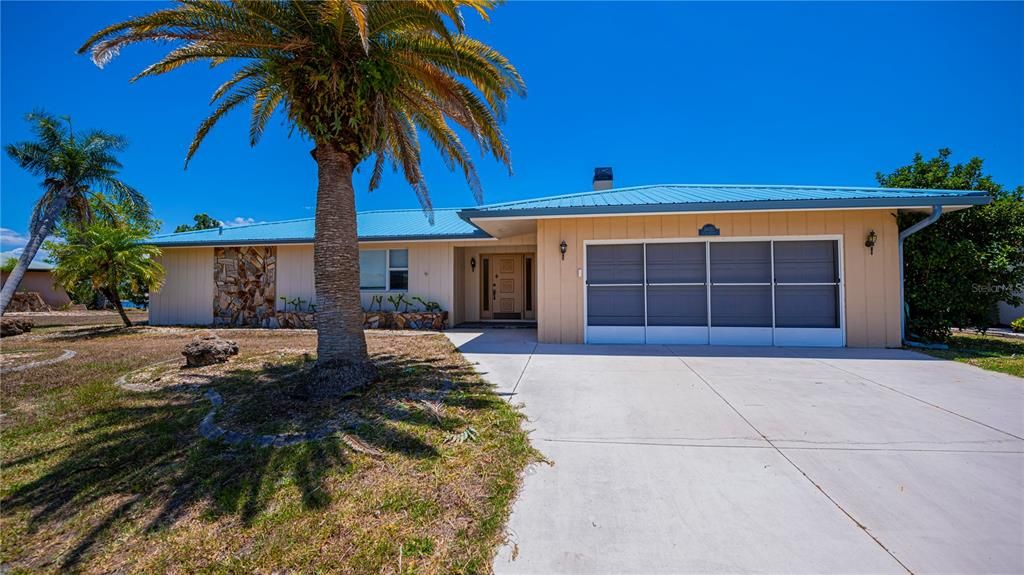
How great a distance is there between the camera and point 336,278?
470 centimetres

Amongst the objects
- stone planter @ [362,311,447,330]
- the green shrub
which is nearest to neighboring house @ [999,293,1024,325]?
the green shrub

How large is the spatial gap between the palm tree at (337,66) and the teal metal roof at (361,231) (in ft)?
19.0

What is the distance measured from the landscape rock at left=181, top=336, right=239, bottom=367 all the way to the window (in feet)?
18.7

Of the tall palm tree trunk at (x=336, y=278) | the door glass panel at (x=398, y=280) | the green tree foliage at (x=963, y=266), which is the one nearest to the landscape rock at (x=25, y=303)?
the door glass panel at (x=398, y=280)

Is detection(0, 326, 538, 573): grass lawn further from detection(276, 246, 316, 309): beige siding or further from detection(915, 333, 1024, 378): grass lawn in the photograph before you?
detection(915, 333, 1024, 378): grass lawn

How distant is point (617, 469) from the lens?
2859mm

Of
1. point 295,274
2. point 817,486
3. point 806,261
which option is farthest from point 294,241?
point 806,261

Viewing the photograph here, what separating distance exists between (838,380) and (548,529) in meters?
5.21

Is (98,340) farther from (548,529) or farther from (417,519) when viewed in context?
(548,529)

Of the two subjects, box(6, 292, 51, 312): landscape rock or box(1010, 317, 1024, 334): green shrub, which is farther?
box(6, 292, 51, 312): landscape rock

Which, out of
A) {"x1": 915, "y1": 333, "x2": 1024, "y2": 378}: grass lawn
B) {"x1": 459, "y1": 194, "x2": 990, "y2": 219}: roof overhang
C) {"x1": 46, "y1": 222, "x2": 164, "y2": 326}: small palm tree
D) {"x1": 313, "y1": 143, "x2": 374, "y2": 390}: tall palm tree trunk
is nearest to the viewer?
{"x1": 313, "y1": 143, "x2": 374, "y2": 390}: tall palm tree trunk

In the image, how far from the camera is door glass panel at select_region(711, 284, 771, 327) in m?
7.92

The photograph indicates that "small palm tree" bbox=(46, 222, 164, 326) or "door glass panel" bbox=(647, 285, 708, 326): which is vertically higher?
"small palm tree" bbox=(46, 222, 164, 326)

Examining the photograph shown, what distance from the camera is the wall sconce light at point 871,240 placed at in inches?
295
